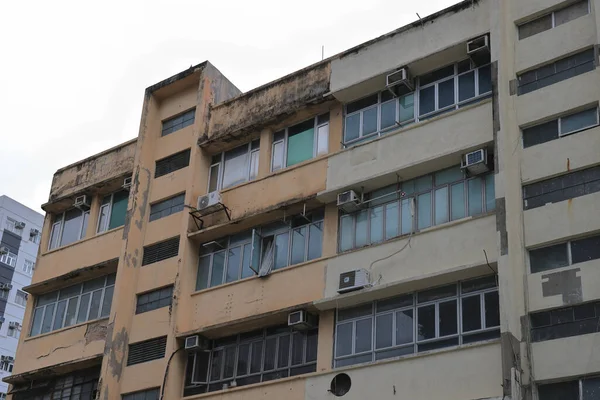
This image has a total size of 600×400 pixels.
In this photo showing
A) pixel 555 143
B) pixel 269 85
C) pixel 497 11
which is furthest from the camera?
pixel 269 85

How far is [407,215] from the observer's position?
58.4 ft

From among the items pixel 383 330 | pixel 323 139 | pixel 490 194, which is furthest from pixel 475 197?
pixel 323 139

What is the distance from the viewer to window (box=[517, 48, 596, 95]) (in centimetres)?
1623

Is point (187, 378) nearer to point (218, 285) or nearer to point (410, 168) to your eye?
point (218, 285)

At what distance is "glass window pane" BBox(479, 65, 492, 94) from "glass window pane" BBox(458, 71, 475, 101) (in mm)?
183

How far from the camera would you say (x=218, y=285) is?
20.1 metres

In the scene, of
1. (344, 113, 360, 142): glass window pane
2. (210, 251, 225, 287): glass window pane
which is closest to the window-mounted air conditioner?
(210, 251, 225, 287): glass window pane

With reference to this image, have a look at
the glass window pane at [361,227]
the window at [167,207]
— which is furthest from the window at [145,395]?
the glass window pane at [361,227]

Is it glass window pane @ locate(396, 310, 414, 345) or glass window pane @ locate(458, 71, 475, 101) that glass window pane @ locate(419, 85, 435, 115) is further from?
glass window pane @ locate(396, 310, 414, 345)

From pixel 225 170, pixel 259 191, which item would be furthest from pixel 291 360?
pixel 225 170

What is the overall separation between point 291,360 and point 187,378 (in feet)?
9.18

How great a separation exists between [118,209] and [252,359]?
6920 mm

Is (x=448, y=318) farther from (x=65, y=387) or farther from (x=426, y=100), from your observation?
(x=65, y=387)

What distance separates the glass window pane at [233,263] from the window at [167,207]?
2.13 m
